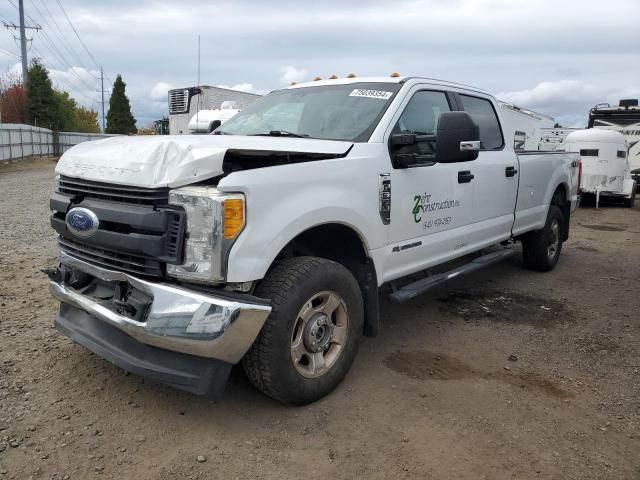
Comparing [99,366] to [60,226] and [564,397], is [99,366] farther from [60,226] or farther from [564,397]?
[564,397]

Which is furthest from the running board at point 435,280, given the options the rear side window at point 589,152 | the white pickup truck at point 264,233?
the rear side window at point 589,152

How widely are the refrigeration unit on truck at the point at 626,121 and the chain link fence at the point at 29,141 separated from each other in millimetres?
19722

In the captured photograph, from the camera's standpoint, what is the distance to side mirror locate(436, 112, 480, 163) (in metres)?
3.60

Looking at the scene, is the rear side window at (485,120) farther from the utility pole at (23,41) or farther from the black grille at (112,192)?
the utility pole at (23,41)

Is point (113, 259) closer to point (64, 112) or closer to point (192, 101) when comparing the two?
point (192, 101)

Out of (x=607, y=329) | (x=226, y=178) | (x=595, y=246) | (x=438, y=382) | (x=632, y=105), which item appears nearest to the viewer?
(x=226, y=178)

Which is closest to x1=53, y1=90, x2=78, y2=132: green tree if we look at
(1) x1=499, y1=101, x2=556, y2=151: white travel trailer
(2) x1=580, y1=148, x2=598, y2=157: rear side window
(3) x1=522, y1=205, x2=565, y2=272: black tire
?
(1) x1=499, y1=101, x2=556, y2=151: white travel trailer

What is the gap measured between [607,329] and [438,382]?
208 cm

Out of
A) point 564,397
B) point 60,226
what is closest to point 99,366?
point 60,226

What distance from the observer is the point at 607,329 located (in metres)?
4.79

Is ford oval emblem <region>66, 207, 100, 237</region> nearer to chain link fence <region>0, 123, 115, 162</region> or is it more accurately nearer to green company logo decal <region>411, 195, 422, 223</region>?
green company logo decal <region>411, 195, 422, 223</region>

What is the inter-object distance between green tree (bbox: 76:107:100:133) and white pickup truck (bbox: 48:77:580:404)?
6432 cm

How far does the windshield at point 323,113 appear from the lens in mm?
3877

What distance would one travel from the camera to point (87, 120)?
6575cm
